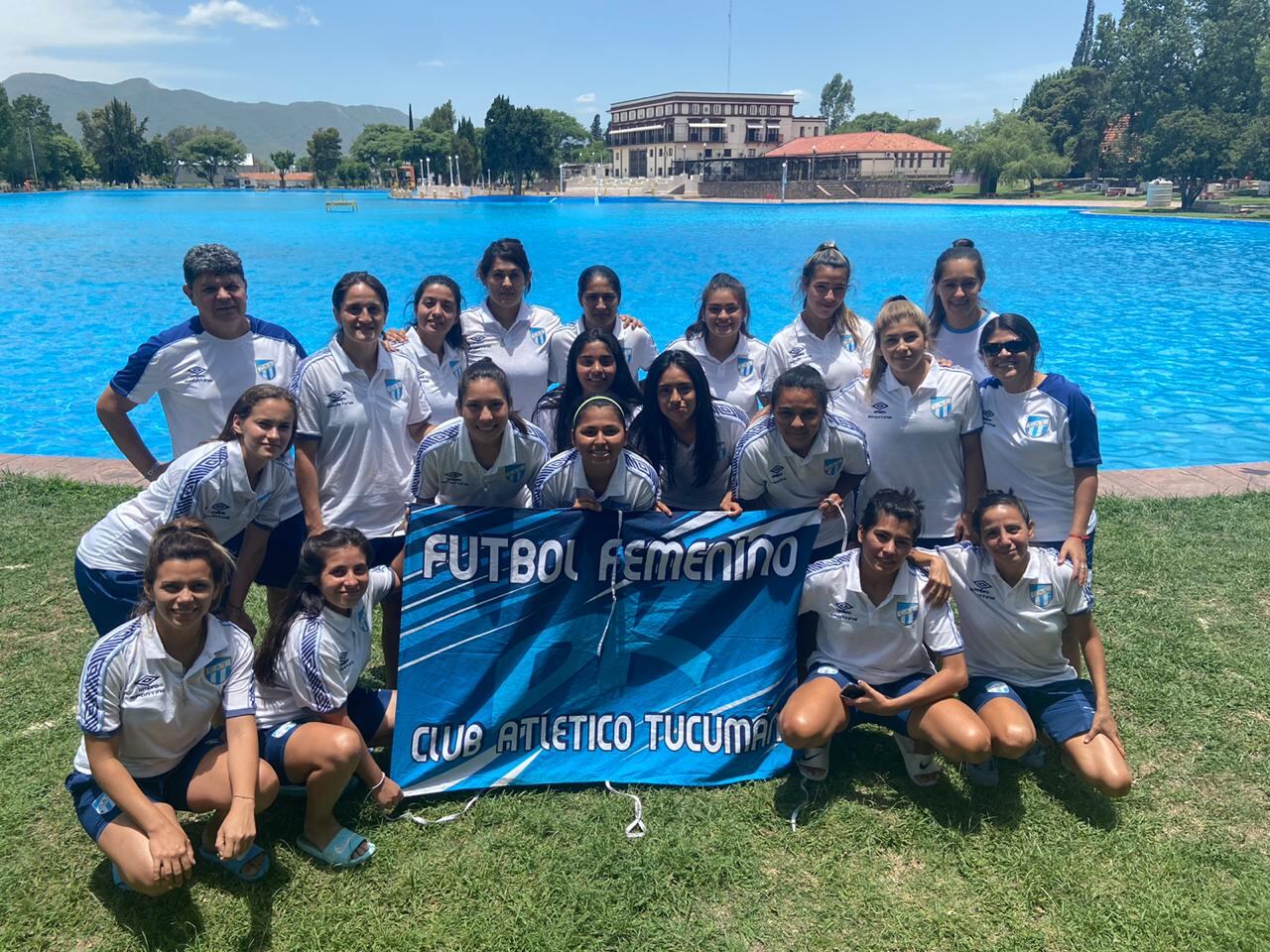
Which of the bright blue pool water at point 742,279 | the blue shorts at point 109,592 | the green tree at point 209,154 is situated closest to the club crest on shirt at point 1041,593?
the blue shorts at point 109,592

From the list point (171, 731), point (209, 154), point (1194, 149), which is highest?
point (209, 154)

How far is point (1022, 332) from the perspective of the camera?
13.6 ft

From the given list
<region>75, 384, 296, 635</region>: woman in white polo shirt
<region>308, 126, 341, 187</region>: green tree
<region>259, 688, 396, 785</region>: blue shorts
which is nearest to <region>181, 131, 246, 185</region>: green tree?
<region>308, 126, 341, 187</region>: green tree

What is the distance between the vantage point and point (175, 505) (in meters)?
3.58

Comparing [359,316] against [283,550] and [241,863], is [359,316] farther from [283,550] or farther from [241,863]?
[241,863]

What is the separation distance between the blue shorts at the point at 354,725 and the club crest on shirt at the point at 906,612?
2435 millimetres

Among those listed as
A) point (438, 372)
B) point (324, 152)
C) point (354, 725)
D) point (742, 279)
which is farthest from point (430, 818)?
point (324, 152)

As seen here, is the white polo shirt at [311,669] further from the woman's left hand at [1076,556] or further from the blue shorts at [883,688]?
the woman's left hand at [1076,556]

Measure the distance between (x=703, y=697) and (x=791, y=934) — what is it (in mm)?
1125

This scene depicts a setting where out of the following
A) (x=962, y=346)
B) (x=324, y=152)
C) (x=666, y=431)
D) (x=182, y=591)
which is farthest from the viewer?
(x=324, y=152)

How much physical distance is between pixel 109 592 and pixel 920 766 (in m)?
3.73

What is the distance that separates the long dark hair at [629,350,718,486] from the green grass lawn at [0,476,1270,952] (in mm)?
1617

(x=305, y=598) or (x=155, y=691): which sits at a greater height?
(x=305, y=598)

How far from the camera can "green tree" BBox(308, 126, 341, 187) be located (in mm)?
121062
